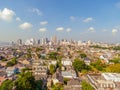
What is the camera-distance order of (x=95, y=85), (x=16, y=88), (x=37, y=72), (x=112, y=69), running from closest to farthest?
(x=16, y=88) → (x=95, y=85) → (x=37, y=72) → (x=112, y=69)

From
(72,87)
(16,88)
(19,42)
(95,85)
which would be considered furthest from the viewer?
(19,42)

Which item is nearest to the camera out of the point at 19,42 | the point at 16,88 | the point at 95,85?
the point at 16,88

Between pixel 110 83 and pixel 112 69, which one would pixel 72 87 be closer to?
pixel 110 83

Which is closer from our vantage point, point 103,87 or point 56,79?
point 103,87

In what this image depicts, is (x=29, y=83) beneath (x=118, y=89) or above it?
above

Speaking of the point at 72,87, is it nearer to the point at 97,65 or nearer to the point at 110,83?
the point at 110,83

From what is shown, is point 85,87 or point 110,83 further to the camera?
point 110,83

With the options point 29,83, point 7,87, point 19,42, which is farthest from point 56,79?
point 19,42

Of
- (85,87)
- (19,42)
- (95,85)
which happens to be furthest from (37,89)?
(19,42)

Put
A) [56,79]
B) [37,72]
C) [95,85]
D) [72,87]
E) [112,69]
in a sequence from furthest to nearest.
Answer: [112,69] < [37,72] < [56,79] < [95,85] < [72,87]
